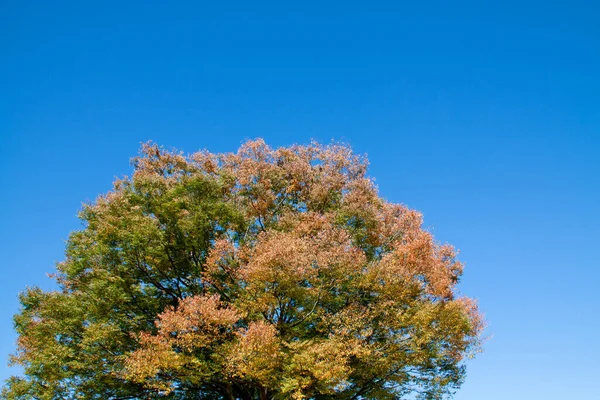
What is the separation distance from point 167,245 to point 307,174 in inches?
362

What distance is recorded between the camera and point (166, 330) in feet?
64.7

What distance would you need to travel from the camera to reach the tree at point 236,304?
20.0 meters

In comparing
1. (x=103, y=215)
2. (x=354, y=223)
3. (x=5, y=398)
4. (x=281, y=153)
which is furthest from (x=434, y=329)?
(x=5, y=398)

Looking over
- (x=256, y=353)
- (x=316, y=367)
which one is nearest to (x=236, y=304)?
(x=256, y=353)

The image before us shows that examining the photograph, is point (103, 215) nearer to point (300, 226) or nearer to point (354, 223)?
point (300, 226)

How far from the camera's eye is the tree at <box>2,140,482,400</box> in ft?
65.6

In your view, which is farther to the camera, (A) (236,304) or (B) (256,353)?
(A) (236,304)

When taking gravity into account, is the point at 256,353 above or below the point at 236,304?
below

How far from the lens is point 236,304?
2205 cm

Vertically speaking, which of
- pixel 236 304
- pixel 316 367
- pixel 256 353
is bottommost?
pixel 316 367

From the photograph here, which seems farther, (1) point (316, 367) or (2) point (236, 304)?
(2) point (236, 304)

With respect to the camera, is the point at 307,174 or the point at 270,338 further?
the point at 307,174

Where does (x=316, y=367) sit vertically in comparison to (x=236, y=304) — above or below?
below

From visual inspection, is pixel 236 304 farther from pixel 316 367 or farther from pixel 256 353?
pixel 316 367
